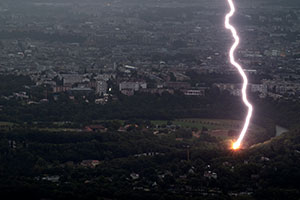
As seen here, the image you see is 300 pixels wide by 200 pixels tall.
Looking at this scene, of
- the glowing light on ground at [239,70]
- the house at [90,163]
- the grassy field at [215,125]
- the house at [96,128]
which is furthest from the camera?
the grassy field at [215,125]

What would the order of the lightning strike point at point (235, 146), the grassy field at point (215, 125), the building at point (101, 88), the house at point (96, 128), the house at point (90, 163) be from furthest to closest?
1. the building at point (101, 88)
2. the grassy field at point (215, 125)
3. the house at point (96, 128)
4. the lightning strike point at point (235, 146)
5. the house at point (90, 163)

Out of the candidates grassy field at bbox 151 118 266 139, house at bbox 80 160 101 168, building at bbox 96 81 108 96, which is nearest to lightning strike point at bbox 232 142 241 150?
grassy field at bbox 151 118 266 139

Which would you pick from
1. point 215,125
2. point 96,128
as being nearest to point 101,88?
point 215,125

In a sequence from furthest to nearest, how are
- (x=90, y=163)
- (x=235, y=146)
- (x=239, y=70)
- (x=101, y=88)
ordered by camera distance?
(x=239, y=70) < (x=101, y=88) < (x=235, y=146) < (x=90, y=163)

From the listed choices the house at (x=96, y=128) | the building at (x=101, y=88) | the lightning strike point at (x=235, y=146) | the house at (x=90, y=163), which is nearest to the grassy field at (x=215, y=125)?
the lightning strike point at (x=235, y=146)

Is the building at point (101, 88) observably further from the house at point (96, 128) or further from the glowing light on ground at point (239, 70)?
the house at point (96, 128)

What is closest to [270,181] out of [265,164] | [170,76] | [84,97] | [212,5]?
[265,164]

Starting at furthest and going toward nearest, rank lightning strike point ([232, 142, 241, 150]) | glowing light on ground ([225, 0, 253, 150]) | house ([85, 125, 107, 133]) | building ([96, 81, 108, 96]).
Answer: building ([96, 81, 108, 96]) → house ([85, 125, 107, 133]) → glowing light on ground ([225, 0, 253, 150]) → lightning strike point ([232, 142, 241, 150])

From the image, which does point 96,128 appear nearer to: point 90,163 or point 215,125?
point 215,125

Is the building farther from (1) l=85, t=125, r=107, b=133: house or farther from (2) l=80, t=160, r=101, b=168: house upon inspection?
(2) l=80, t=160, r=101, b=168: house

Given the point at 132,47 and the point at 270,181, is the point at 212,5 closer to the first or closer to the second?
the point at 132,47

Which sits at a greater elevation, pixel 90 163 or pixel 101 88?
pixel 101 88
